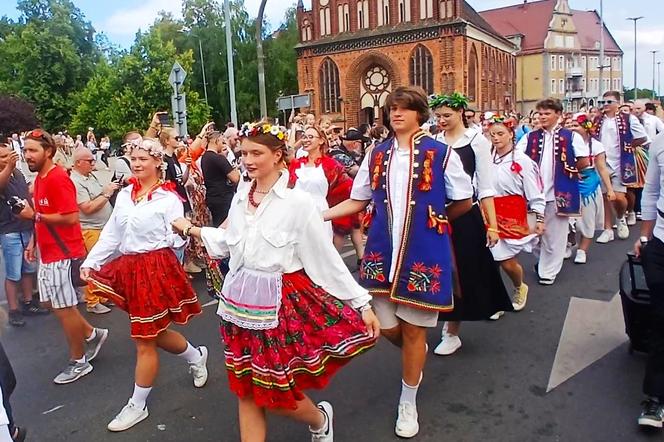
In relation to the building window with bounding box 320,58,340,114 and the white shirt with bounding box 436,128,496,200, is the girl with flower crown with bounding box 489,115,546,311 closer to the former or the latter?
the white shirt with bounding box 436,128,496,200

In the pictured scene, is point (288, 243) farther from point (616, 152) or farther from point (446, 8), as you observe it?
point (446, 8)

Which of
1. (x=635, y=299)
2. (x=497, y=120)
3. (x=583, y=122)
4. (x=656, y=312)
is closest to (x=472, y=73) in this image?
(x=583, y=122)

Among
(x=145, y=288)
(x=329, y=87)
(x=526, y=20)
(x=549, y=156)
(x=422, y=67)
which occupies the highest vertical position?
(x=526, y=20)

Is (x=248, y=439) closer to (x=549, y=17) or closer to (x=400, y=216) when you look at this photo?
(x=400, y=216)

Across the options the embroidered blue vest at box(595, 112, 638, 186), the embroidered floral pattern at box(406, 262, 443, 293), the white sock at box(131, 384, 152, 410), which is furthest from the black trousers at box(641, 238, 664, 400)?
the embroidered blue vest at box(595, 112, 638, 186)

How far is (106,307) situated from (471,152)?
4276 mm

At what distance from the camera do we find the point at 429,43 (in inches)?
1687

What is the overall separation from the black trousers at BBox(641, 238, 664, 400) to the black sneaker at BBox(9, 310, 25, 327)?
553 cm

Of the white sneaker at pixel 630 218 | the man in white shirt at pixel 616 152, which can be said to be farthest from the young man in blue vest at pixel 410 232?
the white sneaker at pixel 630 218

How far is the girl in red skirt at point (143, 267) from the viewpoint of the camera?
3799mm

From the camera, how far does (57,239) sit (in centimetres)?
459

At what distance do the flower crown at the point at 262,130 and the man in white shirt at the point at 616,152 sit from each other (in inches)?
280

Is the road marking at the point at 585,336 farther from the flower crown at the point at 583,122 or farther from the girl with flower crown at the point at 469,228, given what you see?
the flower crown at the point at 583,122

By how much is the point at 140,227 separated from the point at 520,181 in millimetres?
3622
